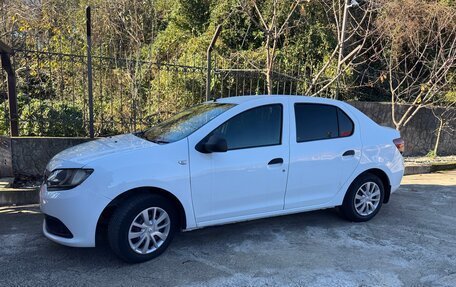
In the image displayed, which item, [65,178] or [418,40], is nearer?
[65,178]

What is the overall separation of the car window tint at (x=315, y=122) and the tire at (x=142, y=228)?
68.2 inches

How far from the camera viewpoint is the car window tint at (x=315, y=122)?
16.2ft

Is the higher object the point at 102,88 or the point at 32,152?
the point at 102,88

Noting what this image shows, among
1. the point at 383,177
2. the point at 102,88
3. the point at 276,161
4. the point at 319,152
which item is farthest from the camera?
the point at 102,88

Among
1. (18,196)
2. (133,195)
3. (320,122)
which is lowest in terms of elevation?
(18,196)

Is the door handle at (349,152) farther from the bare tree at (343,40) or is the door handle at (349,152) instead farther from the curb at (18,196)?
the curb at (18,196)

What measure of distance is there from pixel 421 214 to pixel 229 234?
113 inches

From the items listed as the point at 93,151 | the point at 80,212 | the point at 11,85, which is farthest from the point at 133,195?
the point at 11,85

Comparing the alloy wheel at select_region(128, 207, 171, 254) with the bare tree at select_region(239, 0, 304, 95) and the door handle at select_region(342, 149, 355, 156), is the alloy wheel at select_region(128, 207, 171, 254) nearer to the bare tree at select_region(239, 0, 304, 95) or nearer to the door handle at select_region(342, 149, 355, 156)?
the door handle at select_region(342, 149, 355, 156)

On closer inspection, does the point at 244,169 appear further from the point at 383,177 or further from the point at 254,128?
the point at 383,177

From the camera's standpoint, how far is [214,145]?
13.7 feet

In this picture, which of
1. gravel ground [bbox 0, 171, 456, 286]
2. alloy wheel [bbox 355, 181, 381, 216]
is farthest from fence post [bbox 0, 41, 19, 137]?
alloy wheel [bbox 355, 181, 381, 216]

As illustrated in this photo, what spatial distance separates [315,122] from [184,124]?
5.05ft

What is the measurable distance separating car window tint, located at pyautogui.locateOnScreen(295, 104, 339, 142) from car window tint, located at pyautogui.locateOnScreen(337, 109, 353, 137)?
2.2 inches
